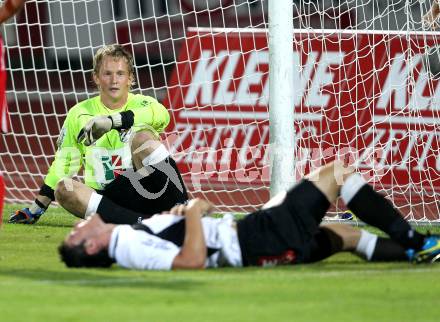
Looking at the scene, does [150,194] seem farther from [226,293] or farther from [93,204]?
[226,293]

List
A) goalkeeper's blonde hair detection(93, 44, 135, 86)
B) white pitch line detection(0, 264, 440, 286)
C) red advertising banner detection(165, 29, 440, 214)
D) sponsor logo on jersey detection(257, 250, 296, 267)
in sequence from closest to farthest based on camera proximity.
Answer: white pitch line detection(0, 264, 440, 286) → sponsor logo on jersey detection(257, 250, 296, 267) → goalkeeper's blonde hair detection(93, 44, 135, 86) → red advertising banner detection(165, 29, 440, 214)

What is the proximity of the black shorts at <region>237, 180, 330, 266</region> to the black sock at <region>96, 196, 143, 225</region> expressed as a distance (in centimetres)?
198

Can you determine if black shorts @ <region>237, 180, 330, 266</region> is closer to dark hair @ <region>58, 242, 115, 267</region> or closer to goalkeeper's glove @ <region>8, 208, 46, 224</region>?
dark hair @ <region>58, 242, 115, 267</region>

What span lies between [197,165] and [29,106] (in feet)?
9.75

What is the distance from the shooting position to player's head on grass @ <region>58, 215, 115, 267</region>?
6.43m

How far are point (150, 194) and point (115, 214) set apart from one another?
46cm

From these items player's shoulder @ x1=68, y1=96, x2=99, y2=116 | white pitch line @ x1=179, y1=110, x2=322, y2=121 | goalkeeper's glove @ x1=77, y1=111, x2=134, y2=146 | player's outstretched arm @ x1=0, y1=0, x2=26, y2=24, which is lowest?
white pitch line @ x1=179, y1=110, x2=322, y2=121

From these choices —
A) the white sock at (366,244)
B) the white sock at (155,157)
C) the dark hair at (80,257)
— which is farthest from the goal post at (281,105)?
the dark hair at (80,257)

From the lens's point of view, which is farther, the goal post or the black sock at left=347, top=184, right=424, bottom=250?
the goal post

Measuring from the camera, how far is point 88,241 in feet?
21.2

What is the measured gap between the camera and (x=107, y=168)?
9750mm

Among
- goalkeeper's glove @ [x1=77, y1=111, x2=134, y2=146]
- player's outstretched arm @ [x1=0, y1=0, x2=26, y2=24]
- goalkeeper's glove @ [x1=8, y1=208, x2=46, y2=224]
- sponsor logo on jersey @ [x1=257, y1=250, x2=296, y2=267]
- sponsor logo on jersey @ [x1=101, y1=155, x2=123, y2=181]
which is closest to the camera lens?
sponsor logo on jersey @ [x1=257, y1=250, x2=296, y2=267]

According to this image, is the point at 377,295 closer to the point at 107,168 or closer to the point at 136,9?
the point at 107,168

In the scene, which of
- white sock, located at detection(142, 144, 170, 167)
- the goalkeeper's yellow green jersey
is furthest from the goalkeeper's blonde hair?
white sock, located at detection(142, 144, 170, 167)
